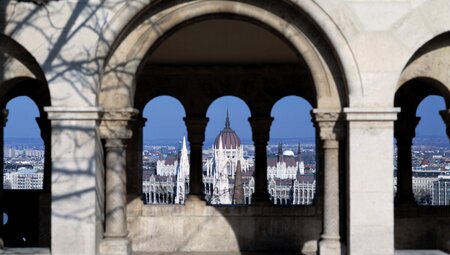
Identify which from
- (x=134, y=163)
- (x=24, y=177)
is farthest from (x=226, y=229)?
(x=24, y=177)

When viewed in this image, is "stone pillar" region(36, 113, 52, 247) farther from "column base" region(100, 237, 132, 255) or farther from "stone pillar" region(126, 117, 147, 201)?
"column base" region(100, 237, 132, 255)

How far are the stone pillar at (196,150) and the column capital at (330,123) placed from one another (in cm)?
477

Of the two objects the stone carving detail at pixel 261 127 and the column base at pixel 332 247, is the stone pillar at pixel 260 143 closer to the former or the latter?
the stone carving detail at pixel 261 127

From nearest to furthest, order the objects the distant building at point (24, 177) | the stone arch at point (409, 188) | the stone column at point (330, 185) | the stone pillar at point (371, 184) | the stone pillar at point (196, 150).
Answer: the stone pillar at point (371, 184) < the stone column at point (330, 185) < the stone arch at point (409, 188) < the stone pillar at point (196, 150) < the distant building at point (24, 177)

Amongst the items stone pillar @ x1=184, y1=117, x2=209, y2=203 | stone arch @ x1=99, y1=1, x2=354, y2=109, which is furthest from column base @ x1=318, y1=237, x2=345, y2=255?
stone pillar @ x1=184, y1=117, x2=209, y2=203

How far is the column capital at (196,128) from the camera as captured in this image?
14.8m

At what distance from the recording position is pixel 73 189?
975 cm

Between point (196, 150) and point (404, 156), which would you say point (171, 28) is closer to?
point (196, 150)

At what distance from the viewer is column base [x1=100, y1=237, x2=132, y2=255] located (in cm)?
1011

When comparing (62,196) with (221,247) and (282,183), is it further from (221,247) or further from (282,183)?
(282,183)

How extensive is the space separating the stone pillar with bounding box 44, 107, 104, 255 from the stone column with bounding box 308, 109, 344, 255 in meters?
2.86

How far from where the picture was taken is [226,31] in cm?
1251

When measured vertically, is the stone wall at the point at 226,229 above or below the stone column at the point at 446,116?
below

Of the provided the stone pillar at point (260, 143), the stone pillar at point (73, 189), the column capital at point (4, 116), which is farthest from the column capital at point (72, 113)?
the stone pillar at point (260, 143)
